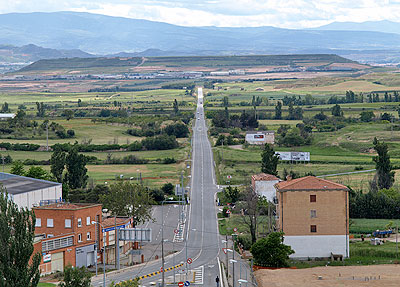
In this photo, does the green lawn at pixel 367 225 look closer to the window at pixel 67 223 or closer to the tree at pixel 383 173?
the tree at pixel 383 173

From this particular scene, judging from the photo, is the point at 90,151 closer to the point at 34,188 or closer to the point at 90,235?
the point at 34,188

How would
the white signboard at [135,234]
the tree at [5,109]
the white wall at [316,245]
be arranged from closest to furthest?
the white signboard at [135,234], the white wall at [316,245], the tree at [5,109]

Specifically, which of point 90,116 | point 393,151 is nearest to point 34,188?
point 393,151

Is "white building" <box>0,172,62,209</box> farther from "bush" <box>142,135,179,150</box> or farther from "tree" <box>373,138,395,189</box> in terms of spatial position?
"bush" <box>142,135,179,150</box>

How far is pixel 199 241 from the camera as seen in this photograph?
57688 millimetres

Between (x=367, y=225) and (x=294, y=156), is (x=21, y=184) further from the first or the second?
(x=294, y=156)

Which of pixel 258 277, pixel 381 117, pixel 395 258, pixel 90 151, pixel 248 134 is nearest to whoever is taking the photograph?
pixel 258 277

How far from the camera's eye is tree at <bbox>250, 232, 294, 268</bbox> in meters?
49.3

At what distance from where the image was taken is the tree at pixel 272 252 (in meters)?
49.3

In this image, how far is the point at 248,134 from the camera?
11438 centimetres

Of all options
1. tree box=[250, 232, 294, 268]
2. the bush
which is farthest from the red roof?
the bush

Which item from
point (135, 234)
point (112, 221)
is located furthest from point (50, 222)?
point (135, 234)

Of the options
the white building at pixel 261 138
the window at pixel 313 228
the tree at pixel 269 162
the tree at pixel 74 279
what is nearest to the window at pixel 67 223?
the window at pixel 313 228

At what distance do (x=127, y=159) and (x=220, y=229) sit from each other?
123ft
